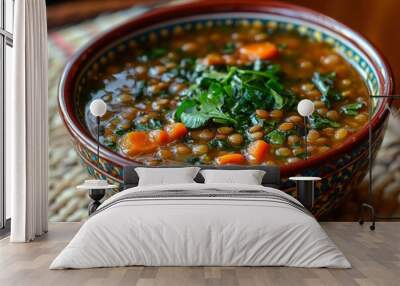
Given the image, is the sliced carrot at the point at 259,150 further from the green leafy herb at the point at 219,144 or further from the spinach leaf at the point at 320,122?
the spinach leaf at the point at 320,122

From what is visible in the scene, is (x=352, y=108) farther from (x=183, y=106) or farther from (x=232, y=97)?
(x=183, y=106)

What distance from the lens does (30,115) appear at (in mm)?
4828

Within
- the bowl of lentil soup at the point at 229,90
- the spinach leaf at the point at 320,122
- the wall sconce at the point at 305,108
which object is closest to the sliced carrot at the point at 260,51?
the bowl of lentil soup at the point at 229,90

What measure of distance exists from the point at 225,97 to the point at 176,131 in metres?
0.57

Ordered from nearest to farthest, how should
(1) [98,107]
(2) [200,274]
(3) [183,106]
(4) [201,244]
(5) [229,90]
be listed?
(2) [200,274]
(4) [201,244]
(1) [98,107]
(3) [183,106]
(5) [229,90]

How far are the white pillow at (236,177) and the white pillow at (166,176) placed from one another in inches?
6.3

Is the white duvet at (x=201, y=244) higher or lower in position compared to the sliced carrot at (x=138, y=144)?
lower

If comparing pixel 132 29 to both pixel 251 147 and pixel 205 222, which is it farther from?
pixel 205 222

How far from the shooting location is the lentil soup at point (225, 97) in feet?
17.1

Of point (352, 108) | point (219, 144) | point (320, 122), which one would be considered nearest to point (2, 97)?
point (219, 144)

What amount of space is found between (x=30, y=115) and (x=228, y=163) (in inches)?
65.4

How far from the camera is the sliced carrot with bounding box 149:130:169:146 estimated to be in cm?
524

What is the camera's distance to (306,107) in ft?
17.1

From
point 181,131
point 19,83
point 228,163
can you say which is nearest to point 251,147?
point 228,163
